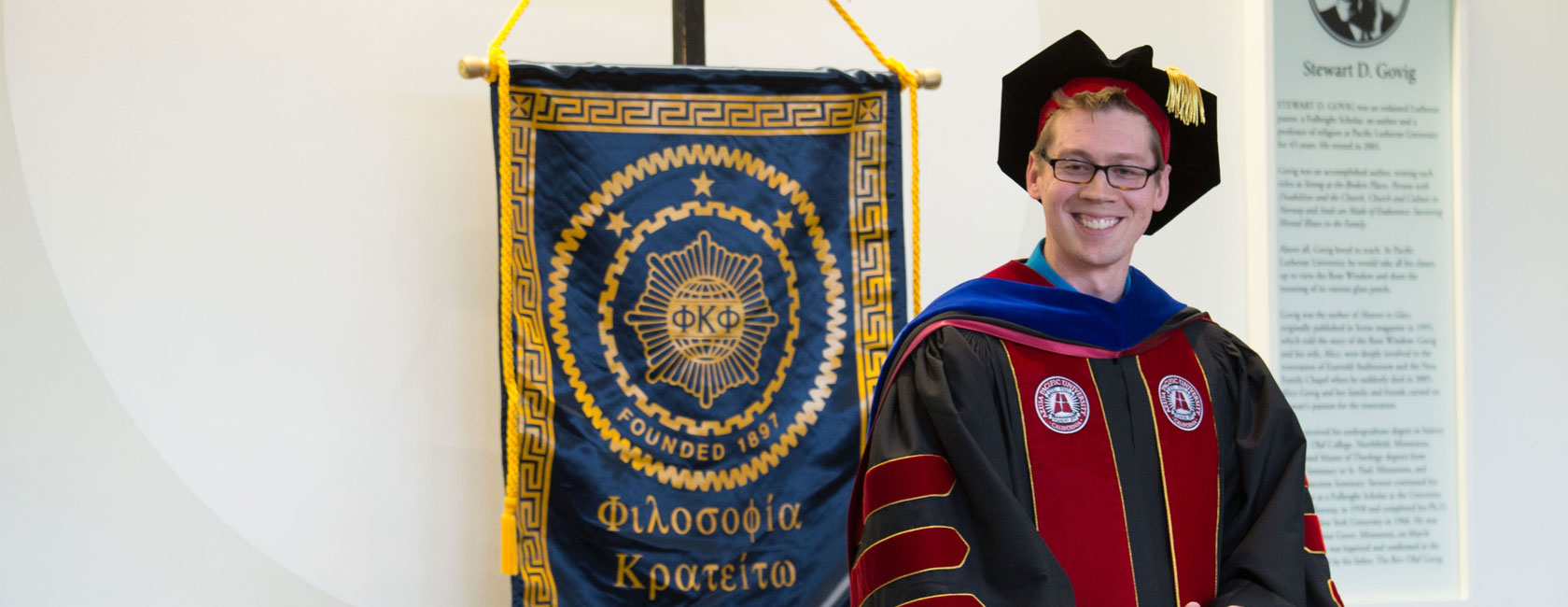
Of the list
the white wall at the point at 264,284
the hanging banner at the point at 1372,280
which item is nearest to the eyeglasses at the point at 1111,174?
the white wall at the point at 264,284

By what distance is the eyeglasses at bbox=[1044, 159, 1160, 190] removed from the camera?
6.56 feet

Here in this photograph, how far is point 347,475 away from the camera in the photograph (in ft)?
9.68

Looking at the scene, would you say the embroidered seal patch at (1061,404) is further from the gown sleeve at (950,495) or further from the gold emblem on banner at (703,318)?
the gold emblem on banner at (703,318)

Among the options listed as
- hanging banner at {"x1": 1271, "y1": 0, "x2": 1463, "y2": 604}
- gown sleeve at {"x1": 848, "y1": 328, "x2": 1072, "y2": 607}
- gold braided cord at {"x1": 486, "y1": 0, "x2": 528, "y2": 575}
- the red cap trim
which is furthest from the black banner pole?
hanging banner at {"x1": 1271, "y1": 0, "x2": 1463, "y2": 604}

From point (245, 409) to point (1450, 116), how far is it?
3431mm

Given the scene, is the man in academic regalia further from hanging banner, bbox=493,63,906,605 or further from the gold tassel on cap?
hanging banner, bbox=493,63,906,605

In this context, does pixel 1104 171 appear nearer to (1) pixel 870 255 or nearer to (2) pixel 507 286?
(1) pixel 870 255

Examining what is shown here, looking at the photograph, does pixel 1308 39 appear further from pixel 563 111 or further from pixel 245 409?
pixel 245 409

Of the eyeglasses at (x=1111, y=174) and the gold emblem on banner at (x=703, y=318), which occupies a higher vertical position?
the eyeglasses at (x=1111, y=174)

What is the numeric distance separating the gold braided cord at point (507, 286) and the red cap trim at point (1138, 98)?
1.27 meters

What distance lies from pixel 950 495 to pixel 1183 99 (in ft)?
2.62

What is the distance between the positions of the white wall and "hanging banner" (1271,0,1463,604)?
112 centimetres

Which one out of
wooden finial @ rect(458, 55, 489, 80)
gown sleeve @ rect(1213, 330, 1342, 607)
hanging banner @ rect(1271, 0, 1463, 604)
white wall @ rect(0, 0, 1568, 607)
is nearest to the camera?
gown sleeve @ rect(1213, 330, 1342, 607)

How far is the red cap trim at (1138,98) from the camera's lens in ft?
6.73
